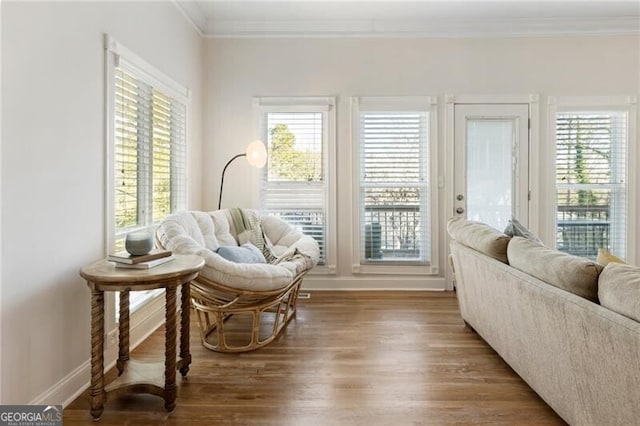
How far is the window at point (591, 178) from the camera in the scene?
4.33 m

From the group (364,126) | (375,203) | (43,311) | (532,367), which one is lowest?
(532,367)

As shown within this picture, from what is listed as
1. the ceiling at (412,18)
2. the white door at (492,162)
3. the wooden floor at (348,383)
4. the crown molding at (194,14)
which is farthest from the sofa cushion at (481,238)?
the crown molding at (194,14)

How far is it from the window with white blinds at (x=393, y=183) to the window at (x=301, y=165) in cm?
32

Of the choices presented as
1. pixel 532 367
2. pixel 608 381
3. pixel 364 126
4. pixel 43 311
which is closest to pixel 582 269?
pixel 608 381

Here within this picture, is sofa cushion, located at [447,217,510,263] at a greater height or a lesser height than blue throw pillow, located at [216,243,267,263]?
greater

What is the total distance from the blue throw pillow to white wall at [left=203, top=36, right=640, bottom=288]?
1.21 meters

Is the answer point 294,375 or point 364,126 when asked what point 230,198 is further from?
point 294,375

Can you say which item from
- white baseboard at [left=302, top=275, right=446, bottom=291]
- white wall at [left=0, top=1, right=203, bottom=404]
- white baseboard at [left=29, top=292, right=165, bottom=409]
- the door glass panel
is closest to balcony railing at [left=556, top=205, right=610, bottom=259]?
the door glass panel

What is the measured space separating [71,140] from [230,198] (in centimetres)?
234

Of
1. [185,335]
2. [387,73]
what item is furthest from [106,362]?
[387,73]

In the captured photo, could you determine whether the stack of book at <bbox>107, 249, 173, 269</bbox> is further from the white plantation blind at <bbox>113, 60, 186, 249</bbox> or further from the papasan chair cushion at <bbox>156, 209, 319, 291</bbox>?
the white plantation blind at <bbox>113, 60, 186, 249</bbox>

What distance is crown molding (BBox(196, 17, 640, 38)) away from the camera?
4.21 metres

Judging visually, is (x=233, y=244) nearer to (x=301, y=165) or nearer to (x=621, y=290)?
(x=301, y=165)

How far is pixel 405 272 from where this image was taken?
14.4ft
